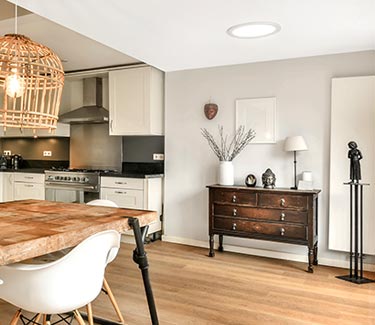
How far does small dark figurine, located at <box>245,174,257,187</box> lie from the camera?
3869mm

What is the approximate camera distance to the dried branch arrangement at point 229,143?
13.4ft

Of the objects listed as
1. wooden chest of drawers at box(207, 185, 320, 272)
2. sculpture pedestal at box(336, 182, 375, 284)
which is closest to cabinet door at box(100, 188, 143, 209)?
wooden chest of drawers at box(207, 185, 320, 272)

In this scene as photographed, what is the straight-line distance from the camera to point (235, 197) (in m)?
3.78

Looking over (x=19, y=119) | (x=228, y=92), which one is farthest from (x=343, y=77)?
(x=19, y=119)

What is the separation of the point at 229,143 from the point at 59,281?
2.96 metres

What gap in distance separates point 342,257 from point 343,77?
1.87 metres

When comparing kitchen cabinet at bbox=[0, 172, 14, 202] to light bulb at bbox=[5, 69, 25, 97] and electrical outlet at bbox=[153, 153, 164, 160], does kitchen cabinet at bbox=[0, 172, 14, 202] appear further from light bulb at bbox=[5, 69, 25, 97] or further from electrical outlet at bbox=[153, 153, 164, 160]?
light bulb at bbox=[5, 69, 25, 97]

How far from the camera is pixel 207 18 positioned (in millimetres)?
2715

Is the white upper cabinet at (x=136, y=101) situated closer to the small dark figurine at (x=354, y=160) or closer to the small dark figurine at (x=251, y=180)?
the small dark figurine at (x=251, y=180)

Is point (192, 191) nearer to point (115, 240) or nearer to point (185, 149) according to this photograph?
point (185, 149)

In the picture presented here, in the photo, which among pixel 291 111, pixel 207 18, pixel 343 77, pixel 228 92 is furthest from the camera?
pixel 228 92

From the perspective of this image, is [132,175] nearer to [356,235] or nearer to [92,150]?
[92,150]

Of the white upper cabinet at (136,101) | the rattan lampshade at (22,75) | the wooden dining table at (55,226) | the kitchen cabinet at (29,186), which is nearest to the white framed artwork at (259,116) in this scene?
the white upper cabinet at (136,101)

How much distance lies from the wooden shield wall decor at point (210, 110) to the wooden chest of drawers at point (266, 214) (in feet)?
2.98
